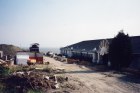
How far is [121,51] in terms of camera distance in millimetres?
33312

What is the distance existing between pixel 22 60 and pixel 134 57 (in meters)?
18.7

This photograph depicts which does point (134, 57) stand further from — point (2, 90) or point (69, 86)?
point (2, 90)

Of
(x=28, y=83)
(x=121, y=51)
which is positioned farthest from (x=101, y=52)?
(x=28, y=83)

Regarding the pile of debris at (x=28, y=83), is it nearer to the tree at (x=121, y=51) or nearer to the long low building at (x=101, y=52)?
the tree at (x=121, y=51)

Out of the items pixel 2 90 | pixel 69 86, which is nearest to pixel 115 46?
pixel 69 86

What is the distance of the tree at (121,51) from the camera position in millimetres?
33312

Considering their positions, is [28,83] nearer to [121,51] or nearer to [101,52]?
[121,51]

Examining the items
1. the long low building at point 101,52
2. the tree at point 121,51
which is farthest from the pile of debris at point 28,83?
the long low building at point 101,52

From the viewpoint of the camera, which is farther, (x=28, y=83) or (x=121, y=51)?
(x=121, y=51)

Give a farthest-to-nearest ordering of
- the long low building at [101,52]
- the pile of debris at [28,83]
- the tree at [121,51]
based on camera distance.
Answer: the long low building at [101,52] → the tree at [121,51] → the pile of debris at [28,83]

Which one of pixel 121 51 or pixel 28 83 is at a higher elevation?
pixel 121 51

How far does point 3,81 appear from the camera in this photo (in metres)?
22.0

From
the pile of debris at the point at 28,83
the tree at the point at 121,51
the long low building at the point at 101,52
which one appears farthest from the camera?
the long low building at the point at 101,52

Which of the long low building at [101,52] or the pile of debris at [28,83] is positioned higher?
the long low building at [101,52]
